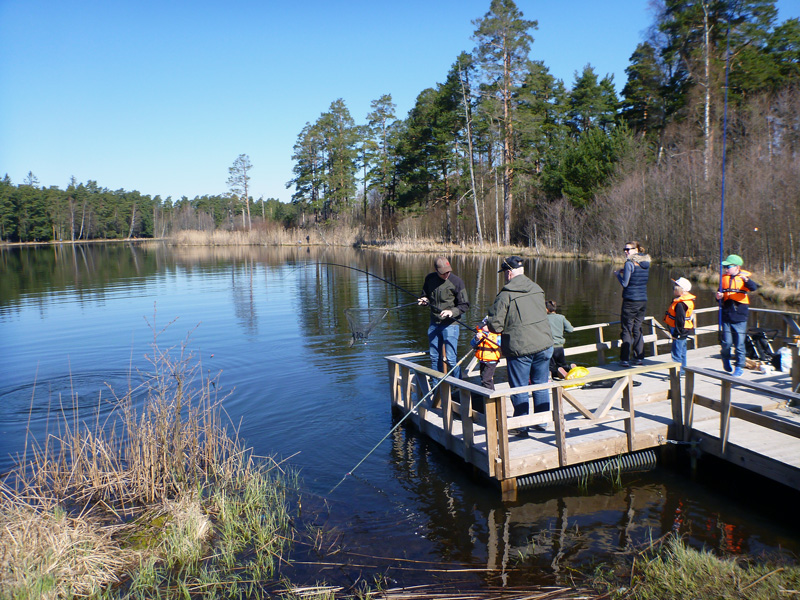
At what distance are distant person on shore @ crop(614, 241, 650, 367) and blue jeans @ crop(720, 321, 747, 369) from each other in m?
1.20

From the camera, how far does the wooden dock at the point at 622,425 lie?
21.6 ft

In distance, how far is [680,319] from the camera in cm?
906

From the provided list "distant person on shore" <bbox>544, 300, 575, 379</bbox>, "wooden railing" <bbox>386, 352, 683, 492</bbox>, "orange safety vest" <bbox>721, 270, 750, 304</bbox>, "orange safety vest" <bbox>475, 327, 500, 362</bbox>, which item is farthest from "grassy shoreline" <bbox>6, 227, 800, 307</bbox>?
"orange safety vest" <bbox>475, 327, 500, 362</bbox>

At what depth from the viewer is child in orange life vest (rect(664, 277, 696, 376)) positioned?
9039 millimetres

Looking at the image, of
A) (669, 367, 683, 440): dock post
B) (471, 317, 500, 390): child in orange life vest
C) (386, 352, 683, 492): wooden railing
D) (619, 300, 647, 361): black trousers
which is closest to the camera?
(386, 352, 683, 492): wooden railing

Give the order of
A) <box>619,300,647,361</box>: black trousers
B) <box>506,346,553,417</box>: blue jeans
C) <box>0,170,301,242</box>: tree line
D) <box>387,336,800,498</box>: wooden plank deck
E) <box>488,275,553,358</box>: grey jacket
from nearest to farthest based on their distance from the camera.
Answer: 1. <box>387,336,800,498</box>: wooden plank deck
2. <box>488,275,553,358</box>: grey jacket
3. <box>506,346,553,417</box>: blue jeans
4. <box>619,300,647,361</box>: black trousers
5. <box>0,170,301,242</box>: tree line

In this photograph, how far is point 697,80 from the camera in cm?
3347

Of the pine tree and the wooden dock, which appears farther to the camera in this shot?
the pine tree

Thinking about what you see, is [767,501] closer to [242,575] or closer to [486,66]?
[242,575]

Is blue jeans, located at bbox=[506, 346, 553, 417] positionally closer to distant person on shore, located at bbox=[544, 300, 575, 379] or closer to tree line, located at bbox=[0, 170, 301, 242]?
distant person on shore, located at bbox=[544, 300, 575, 379]

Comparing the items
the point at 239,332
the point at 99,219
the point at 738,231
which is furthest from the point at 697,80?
the point at 99,219

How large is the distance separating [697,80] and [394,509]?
3441 centimetres

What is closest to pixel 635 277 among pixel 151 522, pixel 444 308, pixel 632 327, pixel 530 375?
pixel 632 327

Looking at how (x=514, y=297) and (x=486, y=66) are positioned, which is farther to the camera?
(x=486, y=66)
